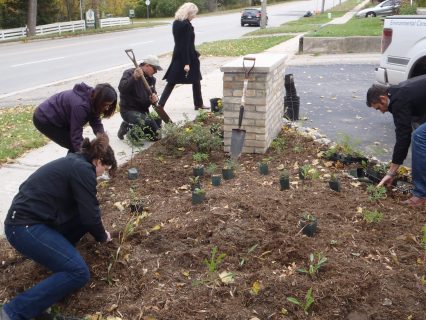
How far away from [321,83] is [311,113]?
9.93ft

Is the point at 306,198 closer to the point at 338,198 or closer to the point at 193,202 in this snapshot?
the point at 338,198

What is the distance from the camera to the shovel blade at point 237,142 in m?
5.98

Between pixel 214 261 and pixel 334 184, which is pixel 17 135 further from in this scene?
pixel 214 261

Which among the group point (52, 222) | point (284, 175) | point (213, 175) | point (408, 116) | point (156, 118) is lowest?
point (213, 175)

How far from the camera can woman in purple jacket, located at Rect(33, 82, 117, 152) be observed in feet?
15.1

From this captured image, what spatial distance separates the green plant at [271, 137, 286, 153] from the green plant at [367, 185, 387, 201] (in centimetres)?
155

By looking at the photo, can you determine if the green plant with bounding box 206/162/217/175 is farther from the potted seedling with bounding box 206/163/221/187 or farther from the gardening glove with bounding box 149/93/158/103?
the gardening glove with bounding box 149/93/158/103

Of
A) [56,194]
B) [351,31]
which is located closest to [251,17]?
[351,31]

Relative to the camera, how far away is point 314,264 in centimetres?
368

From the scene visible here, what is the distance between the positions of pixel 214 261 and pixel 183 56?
5266 millimetres

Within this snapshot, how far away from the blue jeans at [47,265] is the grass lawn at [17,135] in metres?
3.51

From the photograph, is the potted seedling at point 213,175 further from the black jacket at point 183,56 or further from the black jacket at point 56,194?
the black jacket at point 183,56

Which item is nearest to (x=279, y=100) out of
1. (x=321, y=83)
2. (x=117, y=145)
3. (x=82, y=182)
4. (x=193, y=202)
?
(x=117, y=145)

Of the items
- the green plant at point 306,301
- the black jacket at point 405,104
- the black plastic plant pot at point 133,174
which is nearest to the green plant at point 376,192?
the black jacket at point 405,104
